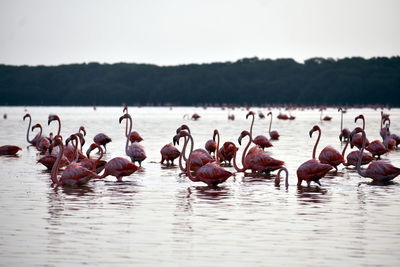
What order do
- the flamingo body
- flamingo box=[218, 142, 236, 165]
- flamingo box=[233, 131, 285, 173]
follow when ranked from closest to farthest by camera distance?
1. flamingo box=[233, 131, 285, 173]
2. the flamingo body
3. flamingo box=[218, 142, 236, 165]

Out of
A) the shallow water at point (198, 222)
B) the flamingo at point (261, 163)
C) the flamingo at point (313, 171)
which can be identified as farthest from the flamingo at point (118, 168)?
the flamingo at point (313, 171)

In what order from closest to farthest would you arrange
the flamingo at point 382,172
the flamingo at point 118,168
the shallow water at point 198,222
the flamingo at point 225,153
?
1. the shallow water at point 198,222
2. the flamingo at point 382,172
3. the flamingo at point 118,168
4. the flamingo at point 225,153

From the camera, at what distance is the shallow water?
373 inches

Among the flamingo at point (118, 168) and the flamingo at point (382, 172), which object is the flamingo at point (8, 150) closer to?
the flamingo at point (118, 168)

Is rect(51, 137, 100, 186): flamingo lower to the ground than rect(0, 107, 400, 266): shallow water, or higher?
higher

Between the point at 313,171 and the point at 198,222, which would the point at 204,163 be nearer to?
the point at 313,171

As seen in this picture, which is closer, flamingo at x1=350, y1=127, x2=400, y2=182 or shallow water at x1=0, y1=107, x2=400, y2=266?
shallow water at x1=0, y1=107, x2=400, y2=266

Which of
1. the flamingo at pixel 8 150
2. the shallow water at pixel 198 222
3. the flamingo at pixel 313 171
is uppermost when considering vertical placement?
the flamingo at pixel 313 171

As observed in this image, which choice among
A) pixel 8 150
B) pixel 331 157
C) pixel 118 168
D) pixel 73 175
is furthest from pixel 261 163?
pixel 8 150

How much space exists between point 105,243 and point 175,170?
34.5ft

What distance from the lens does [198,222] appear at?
11.9 m

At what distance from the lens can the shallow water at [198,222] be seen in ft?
31.1

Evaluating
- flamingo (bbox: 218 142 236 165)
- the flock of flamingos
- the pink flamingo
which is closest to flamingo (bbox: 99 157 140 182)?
the flock of flamingos

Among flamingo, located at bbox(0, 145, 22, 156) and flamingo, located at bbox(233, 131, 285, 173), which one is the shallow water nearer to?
flamingo, located at bbox(233, 131, 285, 173)
